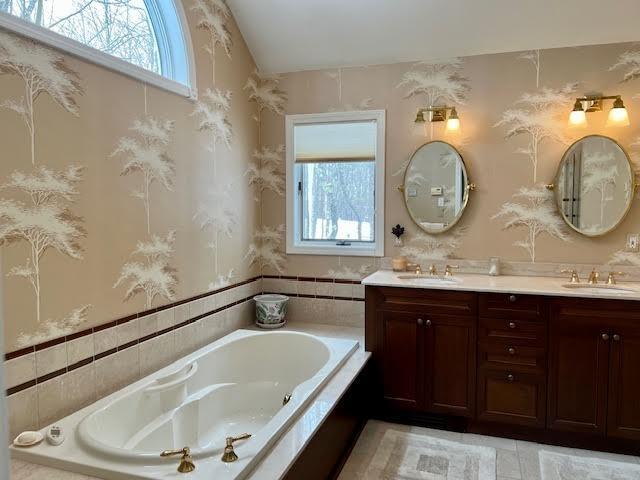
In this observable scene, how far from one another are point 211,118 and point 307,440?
6.93 ft

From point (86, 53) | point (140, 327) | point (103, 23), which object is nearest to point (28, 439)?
point (140, 327)

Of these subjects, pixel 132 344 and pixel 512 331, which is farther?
pixel 512 331

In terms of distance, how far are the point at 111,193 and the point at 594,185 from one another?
9.57ft

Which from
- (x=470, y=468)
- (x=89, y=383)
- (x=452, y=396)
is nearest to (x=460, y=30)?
(x=452, y=396)

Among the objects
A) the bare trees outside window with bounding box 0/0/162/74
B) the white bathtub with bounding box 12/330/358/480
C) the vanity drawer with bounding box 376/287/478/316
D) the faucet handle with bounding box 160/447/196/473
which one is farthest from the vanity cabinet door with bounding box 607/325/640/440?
the bare trees outside window with bounding box 0/0/162/74

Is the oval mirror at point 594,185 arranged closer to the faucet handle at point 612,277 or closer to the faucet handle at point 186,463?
the faucet handle at point 612,277

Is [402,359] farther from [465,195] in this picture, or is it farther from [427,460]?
[465,195]

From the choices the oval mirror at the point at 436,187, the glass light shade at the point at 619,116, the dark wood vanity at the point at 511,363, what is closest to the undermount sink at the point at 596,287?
the dark wood vanity at the point at 511,363

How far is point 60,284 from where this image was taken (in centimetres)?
205

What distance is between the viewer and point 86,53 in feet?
6.95

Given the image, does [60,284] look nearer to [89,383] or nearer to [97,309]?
[97,309]

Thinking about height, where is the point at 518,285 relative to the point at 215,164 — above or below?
below

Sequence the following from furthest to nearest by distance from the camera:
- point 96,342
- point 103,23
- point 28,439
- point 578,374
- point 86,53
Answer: point 578,374
point 103,23
point 96,342
point 86,53
point 28,439

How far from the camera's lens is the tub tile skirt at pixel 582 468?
2.46m
